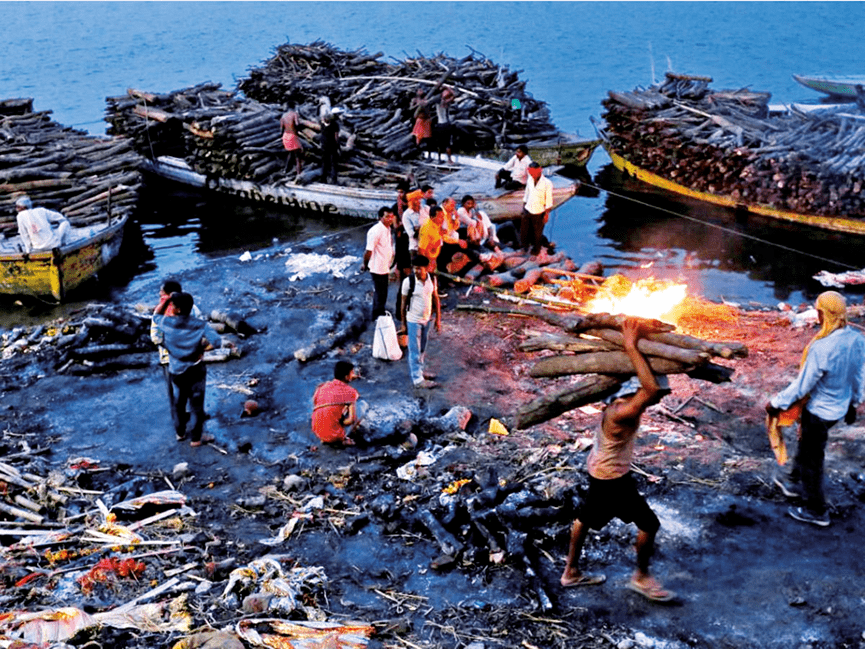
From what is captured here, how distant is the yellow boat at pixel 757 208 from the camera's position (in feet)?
67.9

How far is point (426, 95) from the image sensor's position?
85.7ft

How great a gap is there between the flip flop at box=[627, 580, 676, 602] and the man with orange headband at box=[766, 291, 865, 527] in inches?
75.6

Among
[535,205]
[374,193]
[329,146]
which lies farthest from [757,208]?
[329,146]

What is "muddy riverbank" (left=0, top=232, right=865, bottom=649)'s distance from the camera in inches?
257

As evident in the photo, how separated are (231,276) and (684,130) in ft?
45.8

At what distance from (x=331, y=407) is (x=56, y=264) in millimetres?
10524

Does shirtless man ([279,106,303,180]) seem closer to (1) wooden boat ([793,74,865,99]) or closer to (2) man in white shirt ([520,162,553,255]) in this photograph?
(2) man in white shirt ([520,162,553,255])

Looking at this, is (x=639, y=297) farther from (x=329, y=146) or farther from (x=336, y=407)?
(x=329, y=146)

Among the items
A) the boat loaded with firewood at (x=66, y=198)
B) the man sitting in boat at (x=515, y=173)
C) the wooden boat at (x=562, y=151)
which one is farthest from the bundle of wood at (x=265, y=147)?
the wooden boat at (x=562, y=151)

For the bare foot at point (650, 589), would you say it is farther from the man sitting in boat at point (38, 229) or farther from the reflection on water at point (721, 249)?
the man sitting in boat at point (38, 229)

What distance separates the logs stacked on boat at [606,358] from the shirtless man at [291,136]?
16.6 m

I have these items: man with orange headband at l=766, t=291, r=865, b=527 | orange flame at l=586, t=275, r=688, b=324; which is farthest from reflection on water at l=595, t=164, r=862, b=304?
man with orange headband at l=766, t=291, r=865, b=527

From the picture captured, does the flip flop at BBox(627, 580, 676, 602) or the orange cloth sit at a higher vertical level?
the flip flop at BBox(627, 580, 676, 602)

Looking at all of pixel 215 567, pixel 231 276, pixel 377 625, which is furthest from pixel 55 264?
pixel 377 625
